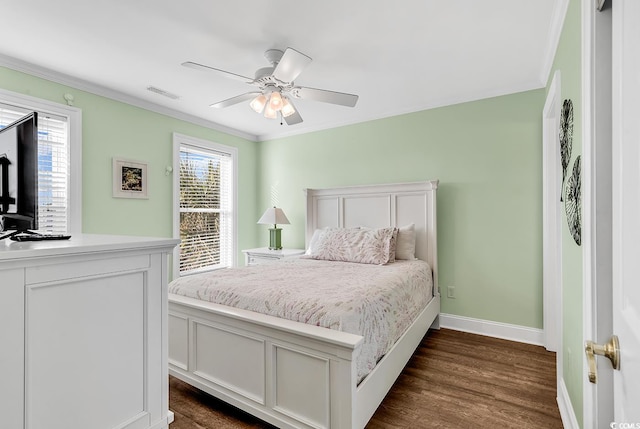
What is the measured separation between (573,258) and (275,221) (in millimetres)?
3186

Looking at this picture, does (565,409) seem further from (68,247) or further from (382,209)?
(68,247)

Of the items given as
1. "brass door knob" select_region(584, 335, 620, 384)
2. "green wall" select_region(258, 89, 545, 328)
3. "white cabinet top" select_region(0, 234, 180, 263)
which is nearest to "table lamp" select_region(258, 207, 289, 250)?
"green wall" select_region(258, 89, 545, 328)

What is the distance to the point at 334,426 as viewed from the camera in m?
1.53

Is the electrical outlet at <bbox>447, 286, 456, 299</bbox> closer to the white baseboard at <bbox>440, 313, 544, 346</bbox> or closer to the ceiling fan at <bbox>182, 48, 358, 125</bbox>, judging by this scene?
the white baseboard at <bbox>440, 313, 544, 346</bbox>

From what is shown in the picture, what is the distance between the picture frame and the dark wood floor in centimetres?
197

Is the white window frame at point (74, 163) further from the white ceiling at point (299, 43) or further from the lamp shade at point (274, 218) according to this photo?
the lamp shade at point (274, 218)

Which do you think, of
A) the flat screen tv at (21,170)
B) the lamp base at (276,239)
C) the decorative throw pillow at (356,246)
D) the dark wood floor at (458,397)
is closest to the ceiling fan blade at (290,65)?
the flat screen tv at (21,170)

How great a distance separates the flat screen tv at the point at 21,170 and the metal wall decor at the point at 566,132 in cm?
236

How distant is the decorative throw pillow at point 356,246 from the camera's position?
3.08 metres

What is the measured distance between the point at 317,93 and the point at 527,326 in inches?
115

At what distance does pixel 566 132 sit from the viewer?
1.74m

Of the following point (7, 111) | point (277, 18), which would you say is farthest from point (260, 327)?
point (7, 111)

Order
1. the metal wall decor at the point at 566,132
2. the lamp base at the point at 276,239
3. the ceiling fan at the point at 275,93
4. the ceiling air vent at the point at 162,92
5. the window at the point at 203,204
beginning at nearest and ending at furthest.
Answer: the metal wall decor at the point at 566,132, the ceiling fan at the point at 275,93, the ceiling air vent at the point at 162,92, the window at the point at 203,204, the lamp base at the point at 276,239
